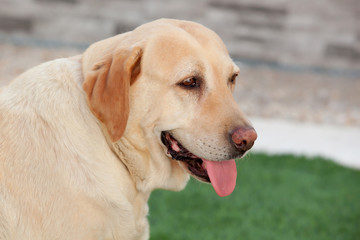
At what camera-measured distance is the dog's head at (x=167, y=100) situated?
2.05 m

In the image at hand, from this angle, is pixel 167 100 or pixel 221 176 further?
pixel 221 176

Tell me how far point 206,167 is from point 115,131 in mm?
508

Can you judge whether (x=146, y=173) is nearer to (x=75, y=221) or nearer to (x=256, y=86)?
(x=75, y=221)

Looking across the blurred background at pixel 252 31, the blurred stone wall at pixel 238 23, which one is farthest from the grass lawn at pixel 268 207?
the blurred stone wall at pixel 238 23

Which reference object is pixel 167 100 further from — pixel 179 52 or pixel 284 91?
pixel 284 91

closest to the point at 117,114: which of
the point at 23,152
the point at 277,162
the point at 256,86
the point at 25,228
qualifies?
the point at 23,152

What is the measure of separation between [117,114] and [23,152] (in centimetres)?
42

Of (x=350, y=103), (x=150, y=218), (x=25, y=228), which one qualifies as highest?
(x=25, y=228)

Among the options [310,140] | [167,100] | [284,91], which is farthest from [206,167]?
[284,91]

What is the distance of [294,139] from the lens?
229 inches

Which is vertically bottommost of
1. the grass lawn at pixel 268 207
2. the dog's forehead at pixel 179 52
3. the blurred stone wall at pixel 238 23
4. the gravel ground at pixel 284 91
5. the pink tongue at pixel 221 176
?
the gravel ground at pixel 284 91

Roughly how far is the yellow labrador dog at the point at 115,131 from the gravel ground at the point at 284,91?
14.4ft

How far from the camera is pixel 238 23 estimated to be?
8.06 m

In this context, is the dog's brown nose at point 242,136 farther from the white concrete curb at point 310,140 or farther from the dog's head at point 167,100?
the white concrete curb at point 310,140
